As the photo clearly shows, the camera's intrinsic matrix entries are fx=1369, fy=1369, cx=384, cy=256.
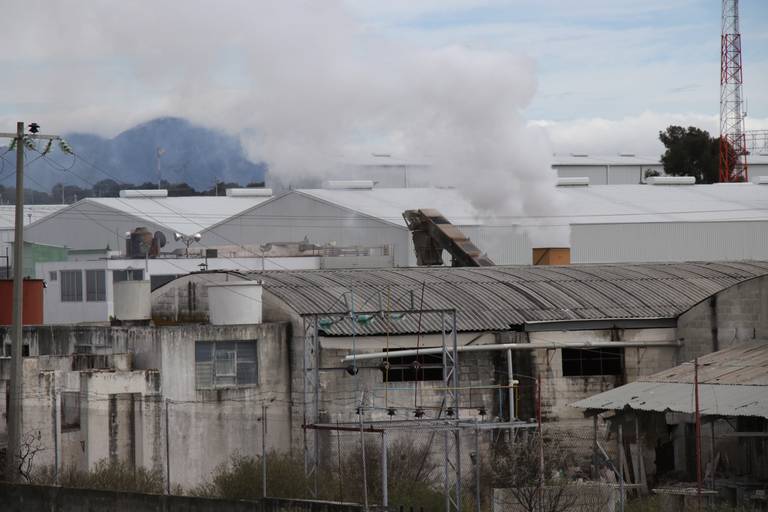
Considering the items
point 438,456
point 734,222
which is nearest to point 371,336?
point 438,456

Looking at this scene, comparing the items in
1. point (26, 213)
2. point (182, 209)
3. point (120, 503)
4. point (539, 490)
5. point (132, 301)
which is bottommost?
point (120, 503)

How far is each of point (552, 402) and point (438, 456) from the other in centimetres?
389

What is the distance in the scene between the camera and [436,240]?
52781 mm

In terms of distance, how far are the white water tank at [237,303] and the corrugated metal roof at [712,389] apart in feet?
29.1

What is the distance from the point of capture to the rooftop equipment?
50.6 m

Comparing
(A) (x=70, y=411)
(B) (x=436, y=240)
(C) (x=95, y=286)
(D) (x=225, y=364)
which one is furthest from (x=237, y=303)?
(C) (x=95, y=286)

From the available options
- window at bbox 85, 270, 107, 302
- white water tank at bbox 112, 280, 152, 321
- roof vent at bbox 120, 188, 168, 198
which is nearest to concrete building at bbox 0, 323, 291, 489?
white water tank at bbox 112, 280, 152, 321

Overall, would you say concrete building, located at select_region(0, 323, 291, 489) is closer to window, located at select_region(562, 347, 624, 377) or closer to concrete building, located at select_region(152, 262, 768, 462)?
concrete building, located at select_region(152, 262, 768, 462)

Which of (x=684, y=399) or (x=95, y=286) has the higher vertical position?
(x=95, y=286)

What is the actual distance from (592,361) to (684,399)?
25.6 ft

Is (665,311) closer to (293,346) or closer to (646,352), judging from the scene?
(646,352)

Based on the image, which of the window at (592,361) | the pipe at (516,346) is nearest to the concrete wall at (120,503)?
the pipe at (516,346)

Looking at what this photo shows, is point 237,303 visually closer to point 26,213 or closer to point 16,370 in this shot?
point 16,370

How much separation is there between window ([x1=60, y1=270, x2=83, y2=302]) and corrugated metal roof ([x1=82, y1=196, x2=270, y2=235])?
11234 mm
